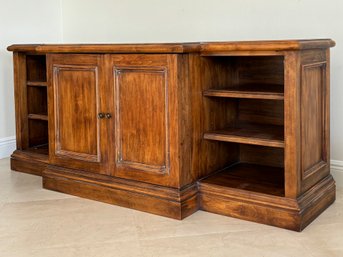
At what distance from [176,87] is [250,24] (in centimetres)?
91

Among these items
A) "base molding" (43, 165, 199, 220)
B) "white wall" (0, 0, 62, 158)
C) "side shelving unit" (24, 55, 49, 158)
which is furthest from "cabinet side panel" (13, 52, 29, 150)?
"base molding" (43, 165, 199, 220)

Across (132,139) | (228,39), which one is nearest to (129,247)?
(132,139)

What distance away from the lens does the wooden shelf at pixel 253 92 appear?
2105 mm

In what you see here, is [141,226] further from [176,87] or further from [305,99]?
[305,99]

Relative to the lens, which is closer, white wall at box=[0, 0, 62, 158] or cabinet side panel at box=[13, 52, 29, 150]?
cabinet side panel at box=[13, 52, 29, 150]

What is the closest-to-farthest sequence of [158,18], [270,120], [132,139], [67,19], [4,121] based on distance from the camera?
[132,139] → [270,120] → [158,18] → [4,121] → [67,19]

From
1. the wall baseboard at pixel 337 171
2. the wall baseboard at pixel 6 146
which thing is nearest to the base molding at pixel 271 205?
the wall baseboard at pixel 337 171

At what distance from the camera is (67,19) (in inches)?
151

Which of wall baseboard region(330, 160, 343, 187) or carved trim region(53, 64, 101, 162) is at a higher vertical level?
carved trim region(53, 64, 101, 162)

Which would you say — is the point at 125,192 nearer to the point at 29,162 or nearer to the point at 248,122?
the point at 248,122

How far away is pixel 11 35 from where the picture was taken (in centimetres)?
349

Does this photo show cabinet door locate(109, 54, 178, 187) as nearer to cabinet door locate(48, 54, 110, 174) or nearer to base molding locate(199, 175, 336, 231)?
cabinet door locate(48, 54, 110, 174)

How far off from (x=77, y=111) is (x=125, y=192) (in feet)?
1.59

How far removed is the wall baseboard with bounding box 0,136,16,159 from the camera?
3.47 meters
